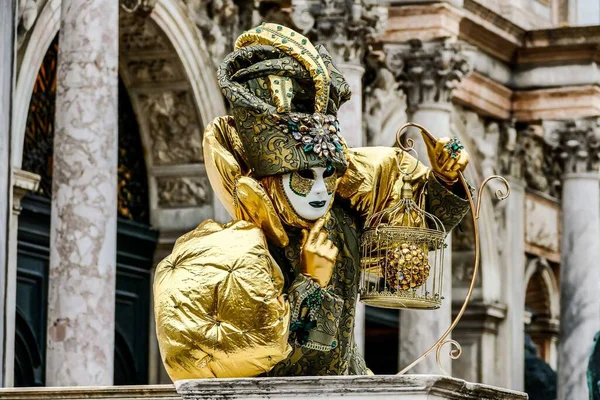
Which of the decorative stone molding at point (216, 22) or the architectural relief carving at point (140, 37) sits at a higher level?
the decorative stone molding at point (216, 22)

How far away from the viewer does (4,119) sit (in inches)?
514

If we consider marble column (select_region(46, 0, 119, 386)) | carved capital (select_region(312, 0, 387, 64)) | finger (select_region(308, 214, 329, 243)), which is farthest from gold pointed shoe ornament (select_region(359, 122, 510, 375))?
carved capital (select_region(312, 0, 387, 64))

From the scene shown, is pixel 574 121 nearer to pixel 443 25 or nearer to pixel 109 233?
pixel 443 25

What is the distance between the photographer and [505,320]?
24406 mm

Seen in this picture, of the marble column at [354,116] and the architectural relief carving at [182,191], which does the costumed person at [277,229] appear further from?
the architectural relief carving at [182,191]

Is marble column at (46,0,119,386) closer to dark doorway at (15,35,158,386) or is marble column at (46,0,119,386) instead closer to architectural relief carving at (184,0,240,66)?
dark doorway at (15,35,158,386)

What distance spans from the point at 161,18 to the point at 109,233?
3956 mm

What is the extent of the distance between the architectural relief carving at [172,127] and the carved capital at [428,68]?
2497 millimetres

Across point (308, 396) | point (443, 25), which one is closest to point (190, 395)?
point (308, 396)

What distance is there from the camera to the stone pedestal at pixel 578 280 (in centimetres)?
2350

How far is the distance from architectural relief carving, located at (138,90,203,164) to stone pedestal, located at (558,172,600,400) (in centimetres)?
638

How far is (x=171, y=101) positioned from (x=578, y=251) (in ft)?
23.1

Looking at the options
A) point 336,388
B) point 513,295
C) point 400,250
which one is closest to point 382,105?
point 513,295

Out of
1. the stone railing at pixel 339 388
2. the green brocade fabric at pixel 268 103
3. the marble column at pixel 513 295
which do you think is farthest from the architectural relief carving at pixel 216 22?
the stone railing at pixel 339 388
